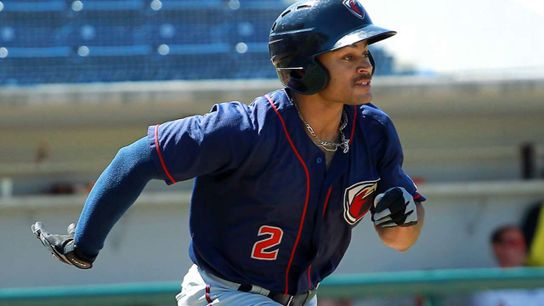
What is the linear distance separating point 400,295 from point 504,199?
205 cm

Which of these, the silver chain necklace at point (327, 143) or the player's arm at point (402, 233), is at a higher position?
the silver chain necklace at point (327, 143)

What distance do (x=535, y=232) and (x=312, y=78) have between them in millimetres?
3617

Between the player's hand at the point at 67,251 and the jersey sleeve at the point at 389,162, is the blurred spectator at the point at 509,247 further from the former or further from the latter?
the player's hand at the point at 67,251

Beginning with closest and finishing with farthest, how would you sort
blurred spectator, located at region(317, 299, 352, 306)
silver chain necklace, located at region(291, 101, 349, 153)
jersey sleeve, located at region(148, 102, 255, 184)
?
jersey sleeve, located at region(148, 102, 255, 184) < silver chain necklace, located at region(291, 101, 349, 153) < blurred spectator, located at region(317, 299, 352, 306)

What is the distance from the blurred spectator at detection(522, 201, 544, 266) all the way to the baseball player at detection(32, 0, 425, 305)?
3084 mm

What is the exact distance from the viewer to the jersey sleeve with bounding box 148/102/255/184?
2824 millimetres

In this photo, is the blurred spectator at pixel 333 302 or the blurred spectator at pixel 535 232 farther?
the blurred spectator at pixel 535 232

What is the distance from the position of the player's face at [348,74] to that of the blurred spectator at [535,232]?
3.34m

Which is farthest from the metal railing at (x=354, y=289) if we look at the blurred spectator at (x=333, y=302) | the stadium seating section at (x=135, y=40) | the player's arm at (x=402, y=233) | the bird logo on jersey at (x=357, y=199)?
the stadium seating section at (x=135, y=40)

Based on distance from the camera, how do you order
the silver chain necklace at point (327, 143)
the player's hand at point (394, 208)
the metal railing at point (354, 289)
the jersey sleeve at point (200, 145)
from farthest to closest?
the metal railing at point (354, 289)
the silver chain necklace at point (327, 143)
the player's hand at point (394, 208)
the jersey sleeve at point (200, 145)

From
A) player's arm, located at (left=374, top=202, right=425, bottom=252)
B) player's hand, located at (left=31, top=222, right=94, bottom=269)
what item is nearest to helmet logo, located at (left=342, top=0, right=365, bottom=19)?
player's arm, located at (left=374, top=202, right=425, bottom=252)

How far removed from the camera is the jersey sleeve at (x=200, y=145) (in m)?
2.82

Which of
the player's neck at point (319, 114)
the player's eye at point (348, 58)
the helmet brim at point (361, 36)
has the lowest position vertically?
the player's neck at point (319, 114)

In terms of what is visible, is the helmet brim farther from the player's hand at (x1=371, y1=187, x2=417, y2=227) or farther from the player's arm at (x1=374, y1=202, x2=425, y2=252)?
the player's arm at (x1=374, y1=202, x2=425, y2=252)
